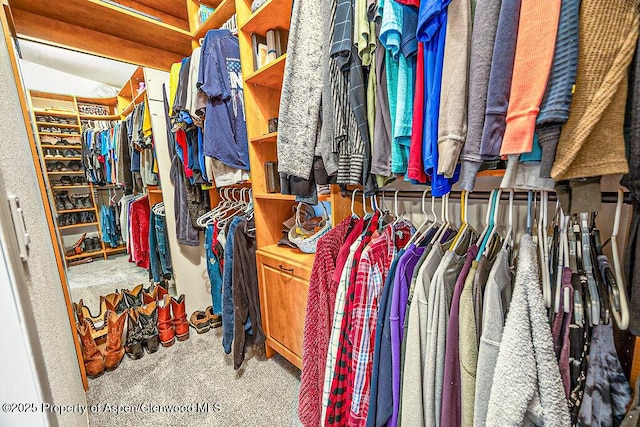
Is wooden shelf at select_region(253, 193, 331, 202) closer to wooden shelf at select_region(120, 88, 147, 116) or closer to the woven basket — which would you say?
the woven basket

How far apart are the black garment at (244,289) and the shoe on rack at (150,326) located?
65 centimetres

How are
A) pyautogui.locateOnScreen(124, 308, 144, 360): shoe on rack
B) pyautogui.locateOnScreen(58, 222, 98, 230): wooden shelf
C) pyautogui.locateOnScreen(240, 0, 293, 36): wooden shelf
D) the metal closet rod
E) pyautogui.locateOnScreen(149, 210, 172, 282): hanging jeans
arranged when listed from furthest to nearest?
1. pyautogui.locateOnScreen(149, 210, 172, 282): hanging jeans
2. pyautogui.locateOnScreen(124, 308, 144, 360): shoe on rack
3. pyautogui.locateOnScreen(58, 222, 98, 230): wooden shelf
4. pyautogui.locateOnScreen(240, 0, 293, 36): wooden shelf
5. the metal closet rod

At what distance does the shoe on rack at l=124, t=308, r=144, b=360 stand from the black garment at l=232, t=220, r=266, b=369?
2.29 ft

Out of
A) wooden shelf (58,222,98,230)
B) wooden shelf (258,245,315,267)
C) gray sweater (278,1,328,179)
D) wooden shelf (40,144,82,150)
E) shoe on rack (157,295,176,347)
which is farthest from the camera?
shoe on rack (157,295,176,347)

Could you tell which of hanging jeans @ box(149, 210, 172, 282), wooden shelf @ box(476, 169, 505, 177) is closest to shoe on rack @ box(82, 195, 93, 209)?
hanging jeans @ box(149, 210, 172, 282)

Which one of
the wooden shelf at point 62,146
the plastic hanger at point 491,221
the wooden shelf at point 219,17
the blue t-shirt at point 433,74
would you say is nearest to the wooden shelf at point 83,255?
the wooden shelf at point 62,146

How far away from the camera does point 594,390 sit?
521mm

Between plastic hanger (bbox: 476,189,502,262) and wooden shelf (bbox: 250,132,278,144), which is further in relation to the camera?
wooden shelf (bbox: 250,132,278,144)

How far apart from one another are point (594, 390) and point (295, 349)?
1.17 metres

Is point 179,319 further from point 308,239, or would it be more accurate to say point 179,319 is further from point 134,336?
point 308,239

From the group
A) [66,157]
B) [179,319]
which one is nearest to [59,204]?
[66,157]

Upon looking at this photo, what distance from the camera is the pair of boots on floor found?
4.86ft

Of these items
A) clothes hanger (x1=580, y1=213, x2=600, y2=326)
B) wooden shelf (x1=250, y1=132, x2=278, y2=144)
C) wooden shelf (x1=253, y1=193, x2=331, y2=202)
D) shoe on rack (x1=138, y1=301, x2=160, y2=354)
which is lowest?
shoe on rack (x1=138, y1=301, x2=160, y2=354)

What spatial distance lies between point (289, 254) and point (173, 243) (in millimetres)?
1125
